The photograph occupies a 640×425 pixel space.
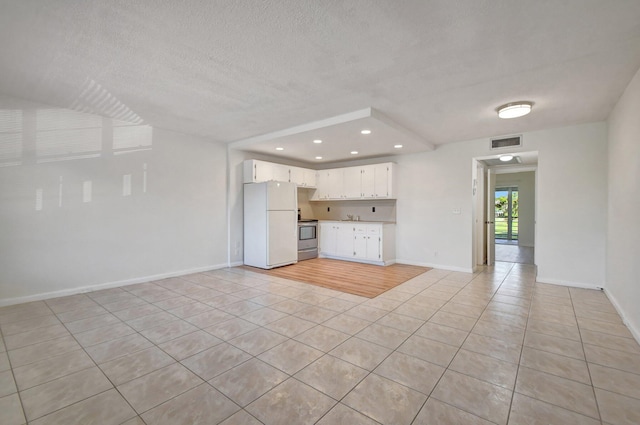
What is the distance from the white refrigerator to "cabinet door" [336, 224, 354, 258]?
1.16 metres

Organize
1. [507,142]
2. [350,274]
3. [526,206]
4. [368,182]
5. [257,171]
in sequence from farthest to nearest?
[526,206]
[368,182]
[257,171]
[350,274]
[507,142]

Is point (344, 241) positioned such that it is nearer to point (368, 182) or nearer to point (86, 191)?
point (368, 182)

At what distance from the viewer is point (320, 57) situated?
261 centimetres

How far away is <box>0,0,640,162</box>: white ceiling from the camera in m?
2.01

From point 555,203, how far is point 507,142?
4.30ft

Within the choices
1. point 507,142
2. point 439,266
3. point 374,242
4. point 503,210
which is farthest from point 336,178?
point 503,210

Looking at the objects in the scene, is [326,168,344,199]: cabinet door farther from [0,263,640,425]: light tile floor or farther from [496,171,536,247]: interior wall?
[496,171,536,247]: interior wall

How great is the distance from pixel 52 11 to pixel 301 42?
5.94 feet

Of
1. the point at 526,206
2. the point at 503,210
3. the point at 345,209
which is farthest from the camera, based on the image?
the point at 503,210

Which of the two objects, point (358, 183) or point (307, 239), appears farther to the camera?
point (307, 239)

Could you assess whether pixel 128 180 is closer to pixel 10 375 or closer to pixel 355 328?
pixel 10 375

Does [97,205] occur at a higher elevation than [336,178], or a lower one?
lower

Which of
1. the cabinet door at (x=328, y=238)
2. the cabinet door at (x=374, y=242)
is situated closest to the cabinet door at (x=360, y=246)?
the cabinet door at (x=374, y=242)

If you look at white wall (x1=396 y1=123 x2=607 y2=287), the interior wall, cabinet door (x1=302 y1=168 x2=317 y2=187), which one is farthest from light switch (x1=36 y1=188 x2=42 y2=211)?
the interior wall
